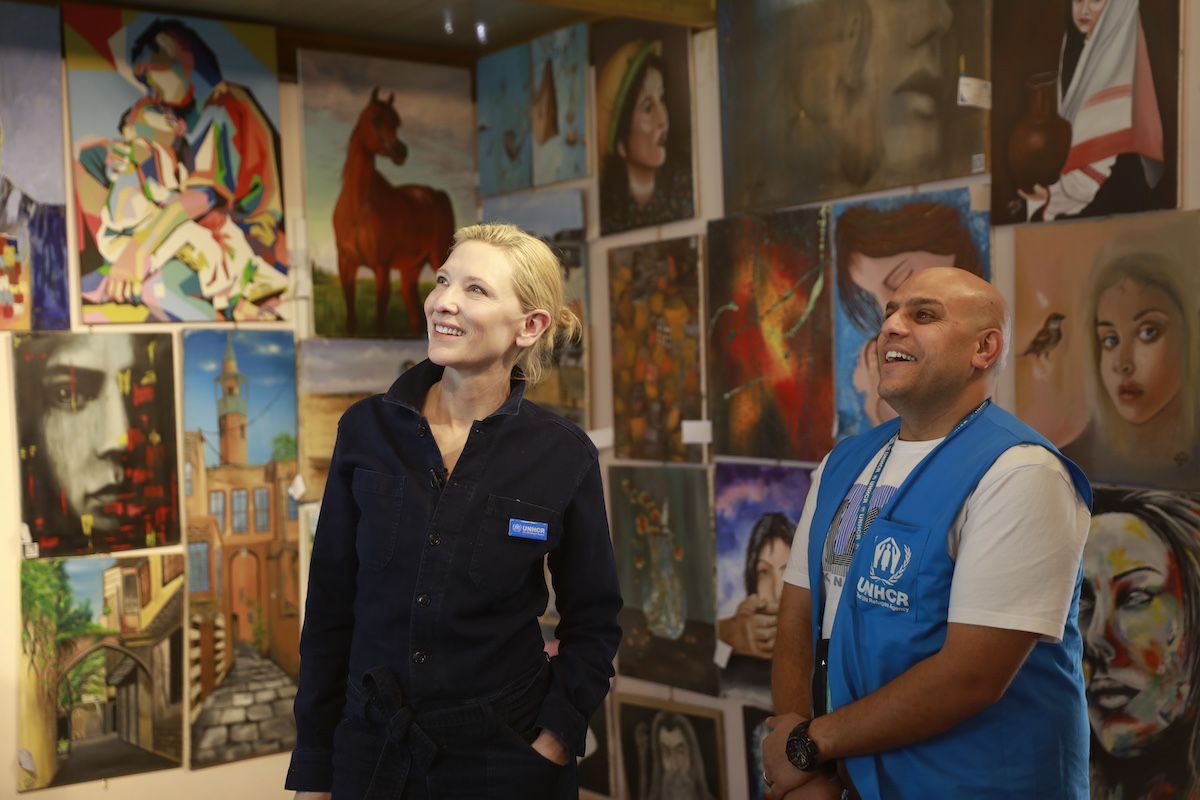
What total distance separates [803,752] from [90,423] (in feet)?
8.92

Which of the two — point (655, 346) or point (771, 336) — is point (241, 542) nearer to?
point (655, 346)

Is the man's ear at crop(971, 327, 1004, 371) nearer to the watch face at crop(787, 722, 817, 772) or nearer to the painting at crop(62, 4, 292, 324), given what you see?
the watch face at crop(787, 722, 817, 772)

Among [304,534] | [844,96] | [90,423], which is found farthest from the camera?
[304,534]

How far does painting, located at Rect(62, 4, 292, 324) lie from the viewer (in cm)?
387

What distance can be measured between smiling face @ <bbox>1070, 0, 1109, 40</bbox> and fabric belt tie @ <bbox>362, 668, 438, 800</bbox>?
2.08 m

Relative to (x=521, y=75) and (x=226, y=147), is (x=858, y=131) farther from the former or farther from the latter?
(x=226, y=147)

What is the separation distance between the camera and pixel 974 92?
2.96 meters

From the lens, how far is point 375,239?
443cm

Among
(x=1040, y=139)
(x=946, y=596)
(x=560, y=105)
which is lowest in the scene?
(x=946, y=596)

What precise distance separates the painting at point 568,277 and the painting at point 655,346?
5.8 inches

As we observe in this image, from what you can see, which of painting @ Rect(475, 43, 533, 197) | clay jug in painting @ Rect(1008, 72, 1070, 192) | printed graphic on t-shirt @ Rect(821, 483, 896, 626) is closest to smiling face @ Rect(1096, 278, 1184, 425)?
clay jug in painting @ Rect(1008, 72, 1070, 192)

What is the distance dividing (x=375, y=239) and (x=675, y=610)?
1.74m

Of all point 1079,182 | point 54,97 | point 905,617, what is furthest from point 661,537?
point 54,97

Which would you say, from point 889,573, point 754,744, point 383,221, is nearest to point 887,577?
point 889,573
